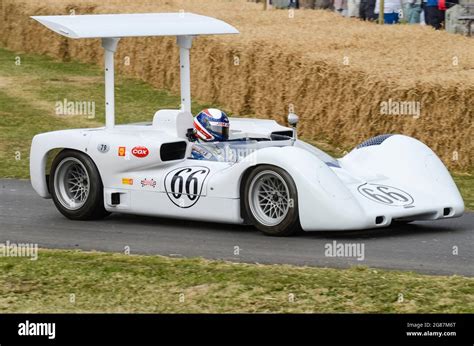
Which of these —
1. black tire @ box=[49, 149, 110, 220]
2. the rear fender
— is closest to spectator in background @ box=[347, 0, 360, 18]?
black tire @ box=[49, 149, 110, 220]

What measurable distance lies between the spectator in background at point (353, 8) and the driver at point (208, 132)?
11.6 m

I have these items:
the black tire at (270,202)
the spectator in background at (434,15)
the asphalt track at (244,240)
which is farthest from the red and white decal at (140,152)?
the spectator in background at (434,15)

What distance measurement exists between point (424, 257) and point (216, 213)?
2.11 metres

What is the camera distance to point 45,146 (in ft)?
43.0

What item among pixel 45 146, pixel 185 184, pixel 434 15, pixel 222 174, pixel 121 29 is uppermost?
pixel 434 15

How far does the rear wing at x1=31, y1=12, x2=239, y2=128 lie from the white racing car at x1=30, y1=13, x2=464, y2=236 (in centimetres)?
1

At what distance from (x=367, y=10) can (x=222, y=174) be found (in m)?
12.5

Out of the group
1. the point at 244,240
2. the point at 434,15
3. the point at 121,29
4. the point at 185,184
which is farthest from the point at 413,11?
the point at 244,240

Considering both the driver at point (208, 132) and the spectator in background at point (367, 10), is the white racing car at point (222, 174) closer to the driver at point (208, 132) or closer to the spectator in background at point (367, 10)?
the driver at point (208, 132)

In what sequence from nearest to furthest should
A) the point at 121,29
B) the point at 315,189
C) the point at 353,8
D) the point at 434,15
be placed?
the point at 315,189
the point at 121,29
the point at 434,15
the point at 353,8

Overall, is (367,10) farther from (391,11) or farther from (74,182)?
(74,182)

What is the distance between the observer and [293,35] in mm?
21266

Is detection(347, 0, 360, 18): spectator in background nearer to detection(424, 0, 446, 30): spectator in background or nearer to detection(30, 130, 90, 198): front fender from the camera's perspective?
detection(424, 0, 446, 30): spectator in background
